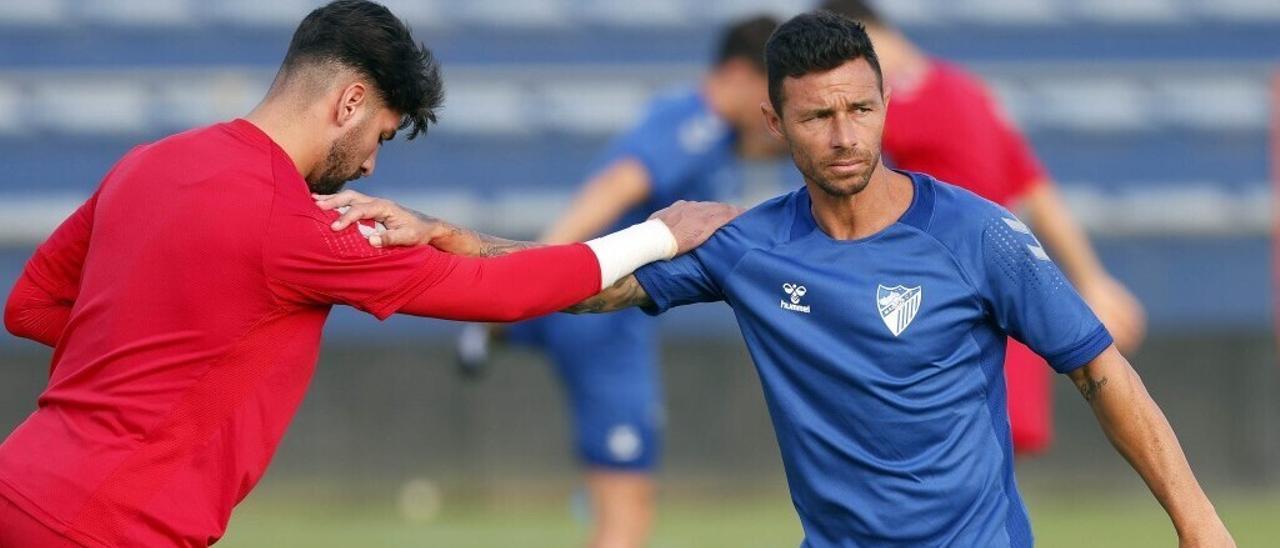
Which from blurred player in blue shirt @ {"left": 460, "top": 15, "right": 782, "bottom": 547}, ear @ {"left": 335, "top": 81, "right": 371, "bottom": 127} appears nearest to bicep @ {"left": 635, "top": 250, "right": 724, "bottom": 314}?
ear @ {"left": 335, "top": 81, "right": 371, "bottom": 127}

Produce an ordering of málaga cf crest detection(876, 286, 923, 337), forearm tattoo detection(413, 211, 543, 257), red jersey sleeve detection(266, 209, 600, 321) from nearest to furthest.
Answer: red jersey sleeve detection(266, 209, 600, 321) → málaga cf crest detection(876, 286, 923, 337) → forearm tattoo detection(413, 211, 543, 257)

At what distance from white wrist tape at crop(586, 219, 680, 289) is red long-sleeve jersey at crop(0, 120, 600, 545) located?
1.82 ft

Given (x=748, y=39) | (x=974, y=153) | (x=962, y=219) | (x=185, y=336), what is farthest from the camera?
(x=748, y=39)

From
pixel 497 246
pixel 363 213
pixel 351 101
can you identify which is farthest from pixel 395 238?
pixel 497 246

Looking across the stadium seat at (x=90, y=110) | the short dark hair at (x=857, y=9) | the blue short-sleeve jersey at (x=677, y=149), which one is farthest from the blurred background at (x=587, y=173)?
the short dark hair at (x=857, y=9)

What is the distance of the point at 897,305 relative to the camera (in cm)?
461

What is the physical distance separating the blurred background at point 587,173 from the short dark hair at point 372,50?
20.1 ft

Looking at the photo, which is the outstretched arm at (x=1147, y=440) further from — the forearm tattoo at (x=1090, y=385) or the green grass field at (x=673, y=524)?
the green grass field at (x=673, y=524)

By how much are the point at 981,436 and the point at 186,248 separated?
187 cm

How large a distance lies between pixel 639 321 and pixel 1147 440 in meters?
3.68

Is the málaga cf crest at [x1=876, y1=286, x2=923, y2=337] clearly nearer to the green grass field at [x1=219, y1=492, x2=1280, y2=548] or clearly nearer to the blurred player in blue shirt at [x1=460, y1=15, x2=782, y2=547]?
the blurred player in blue shirt at [x1=460, y1=15, x2=782, y2=547]

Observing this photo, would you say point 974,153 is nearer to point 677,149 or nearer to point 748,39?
point 748,39

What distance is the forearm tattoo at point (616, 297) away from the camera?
4.81m

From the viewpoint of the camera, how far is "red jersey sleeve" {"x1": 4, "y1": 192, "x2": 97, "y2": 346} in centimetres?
444
